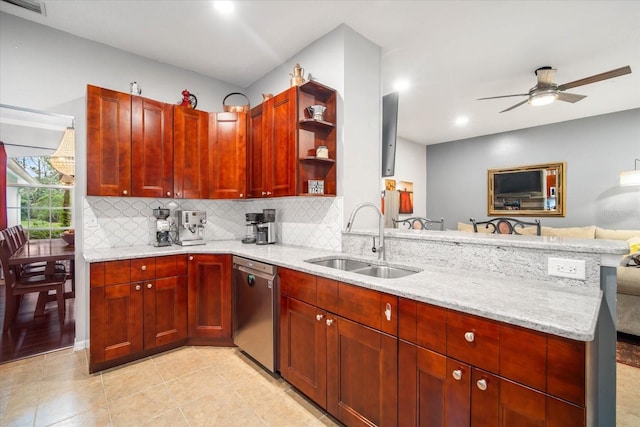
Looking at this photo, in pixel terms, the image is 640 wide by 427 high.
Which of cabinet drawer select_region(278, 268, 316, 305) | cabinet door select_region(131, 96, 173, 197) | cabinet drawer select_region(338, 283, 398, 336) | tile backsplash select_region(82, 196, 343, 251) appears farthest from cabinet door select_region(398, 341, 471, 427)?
cabinet door select_region(131, 96, 173, 197)

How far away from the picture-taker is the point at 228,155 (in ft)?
10.3

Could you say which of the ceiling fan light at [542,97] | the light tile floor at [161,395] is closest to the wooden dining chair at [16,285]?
the light tile floor at [161,395]

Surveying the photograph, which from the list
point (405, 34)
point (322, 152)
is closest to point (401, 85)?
point (405, 34)

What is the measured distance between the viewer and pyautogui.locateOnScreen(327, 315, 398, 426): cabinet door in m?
1.40

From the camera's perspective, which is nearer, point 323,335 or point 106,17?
point 323,335

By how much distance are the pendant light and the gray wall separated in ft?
22.8

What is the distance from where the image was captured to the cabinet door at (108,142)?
2477 mm

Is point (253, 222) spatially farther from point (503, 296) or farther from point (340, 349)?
point (503, 296)

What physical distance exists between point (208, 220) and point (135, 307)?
1.28m

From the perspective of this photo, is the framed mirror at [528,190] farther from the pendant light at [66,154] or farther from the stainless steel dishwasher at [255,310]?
the pendant light at [66,154]

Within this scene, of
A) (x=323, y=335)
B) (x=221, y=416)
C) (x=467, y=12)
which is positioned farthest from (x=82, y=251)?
(x=467, y=12)

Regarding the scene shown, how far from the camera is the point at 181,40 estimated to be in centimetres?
276

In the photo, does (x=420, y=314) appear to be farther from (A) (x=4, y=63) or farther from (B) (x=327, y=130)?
(A) (x=4, y=63)

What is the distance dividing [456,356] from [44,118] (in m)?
3.75
